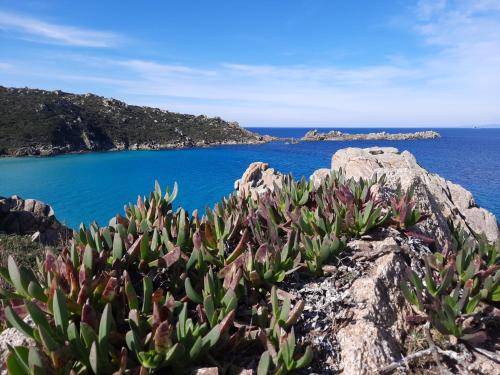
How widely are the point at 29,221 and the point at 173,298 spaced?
11.9 metres

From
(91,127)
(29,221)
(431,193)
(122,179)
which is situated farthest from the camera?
(91,127)

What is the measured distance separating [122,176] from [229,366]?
138 ft

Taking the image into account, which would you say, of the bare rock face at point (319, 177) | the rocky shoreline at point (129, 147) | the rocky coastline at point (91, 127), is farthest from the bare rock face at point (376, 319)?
the rocky coastline at point (91, 127)

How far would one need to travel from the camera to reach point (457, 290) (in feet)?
8.74

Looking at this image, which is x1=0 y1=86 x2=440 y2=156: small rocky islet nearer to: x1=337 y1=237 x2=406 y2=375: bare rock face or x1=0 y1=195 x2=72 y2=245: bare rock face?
x1=0 y1=195 x2=72 y2=245: bare rock face

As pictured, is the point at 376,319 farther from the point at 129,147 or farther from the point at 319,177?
the point at 129,147

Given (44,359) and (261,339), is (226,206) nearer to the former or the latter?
(261,339)

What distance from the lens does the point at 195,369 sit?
2.18 metres

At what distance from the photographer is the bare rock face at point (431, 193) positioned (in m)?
4.89

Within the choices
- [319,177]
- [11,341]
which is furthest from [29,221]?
[11,341]

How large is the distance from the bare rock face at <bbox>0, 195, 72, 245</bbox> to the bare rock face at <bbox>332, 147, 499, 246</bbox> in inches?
352

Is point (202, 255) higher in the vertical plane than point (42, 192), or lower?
higher

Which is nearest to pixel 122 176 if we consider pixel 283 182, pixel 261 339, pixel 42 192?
pixel 42 192

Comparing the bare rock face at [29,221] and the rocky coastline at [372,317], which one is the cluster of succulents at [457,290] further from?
the bare rock face at [29,221]
